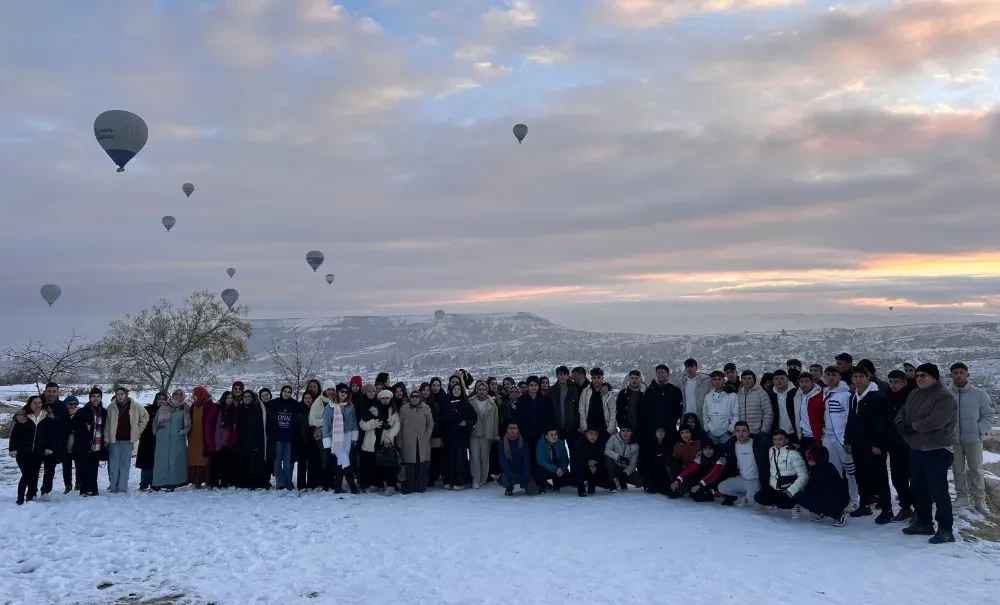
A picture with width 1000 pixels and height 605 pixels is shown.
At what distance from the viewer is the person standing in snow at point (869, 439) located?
8711mm

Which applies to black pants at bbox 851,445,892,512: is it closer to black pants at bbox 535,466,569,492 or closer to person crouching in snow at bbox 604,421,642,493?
person crouching in snow at bbox 604,421,642,493

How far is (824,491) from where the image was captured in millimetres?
8773

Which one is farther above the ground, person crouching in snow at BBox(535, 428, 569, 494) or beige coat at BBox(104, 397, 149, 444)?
beige coat at BBox(104, 397, 149, 444)

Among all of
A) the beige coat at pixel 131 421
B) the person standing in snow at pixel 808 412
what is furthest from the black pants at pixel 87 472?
the person standing in snow at pixel 808 412

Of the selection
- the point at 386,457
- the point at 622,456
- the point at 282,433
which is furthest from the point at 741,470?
the point at 282,433

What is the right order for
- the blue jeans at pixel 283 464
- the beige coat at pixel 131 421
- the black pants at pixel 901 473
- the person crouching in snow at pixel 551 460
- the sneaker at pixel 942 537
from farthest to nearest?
the blue jeans at pixel 283 464, the beige coat at pixel 131 421, the person crouching in snow at pixel 551 460, the black pants at pixel 901 473, the sneaker at pixel 942 537

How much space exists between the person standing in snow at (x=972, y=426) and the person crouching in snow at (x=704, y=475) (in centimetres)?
309

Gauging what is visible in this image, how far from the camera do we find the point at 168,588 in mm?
7035

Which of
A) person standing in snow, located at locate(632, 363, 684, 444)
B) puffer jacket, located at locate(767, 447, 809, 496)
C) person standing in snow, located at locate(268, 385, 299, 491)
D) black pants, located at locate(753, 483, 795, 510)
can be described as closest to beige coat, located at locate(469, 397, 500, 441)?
person standing in snow, located at locate(632, 363, 684, 444)

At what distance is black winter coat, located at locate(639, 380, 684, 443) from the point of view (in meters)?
10.8

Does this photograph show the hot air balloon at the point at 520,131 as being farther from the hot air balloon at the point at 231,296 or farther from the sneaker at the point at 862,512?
the sneaker at the point at 862,512

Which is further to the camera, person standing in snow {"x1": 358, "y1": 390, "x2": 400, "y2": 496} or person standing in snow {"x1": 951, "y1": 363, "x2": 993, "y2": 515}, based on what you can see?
person standing in snow {"x1": 358, "y1": 390, "x2": 400, "y2": 496}

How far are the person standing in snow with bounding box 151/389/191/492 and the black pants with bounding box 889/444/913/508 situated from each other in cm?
1150

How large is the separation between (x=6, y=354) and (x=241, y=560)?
84.0ft
